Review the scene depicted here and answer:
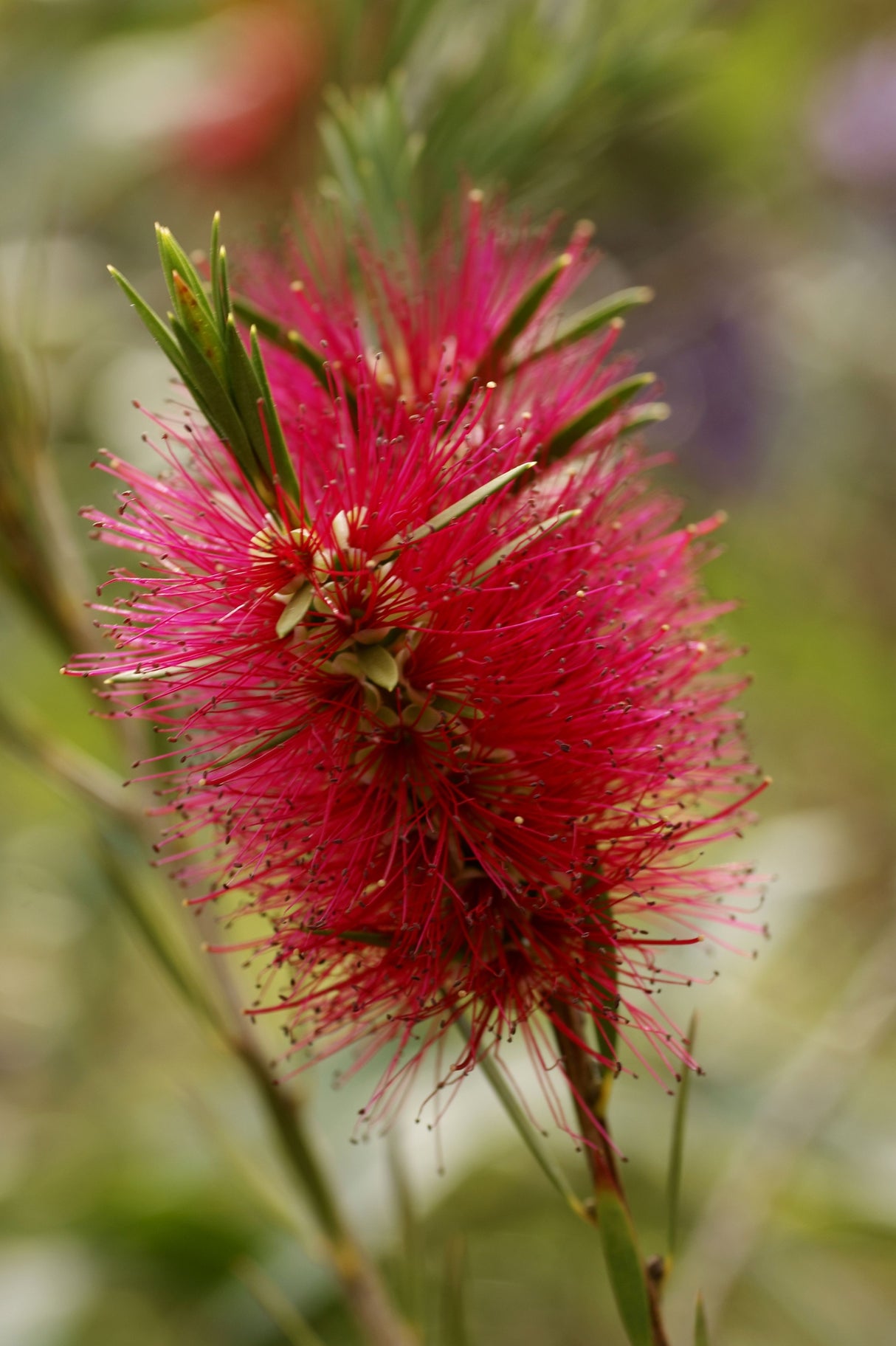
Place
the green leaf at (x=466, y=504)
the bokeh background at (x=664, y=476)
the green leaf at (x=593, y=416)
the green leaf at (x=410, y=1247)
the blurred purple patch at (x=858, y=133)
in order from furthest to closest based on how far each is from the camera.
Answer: the blurred purple patch at (x=858, y=133) → the bokeh background at (x=664, y=476) → the green leaf at (x=410, y=1247) → the green leaf at (x=593, y=416) → the green leaf at (x=466, y=504)

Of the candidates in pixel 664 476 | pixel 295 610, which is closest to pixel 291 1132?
pixel 295 610

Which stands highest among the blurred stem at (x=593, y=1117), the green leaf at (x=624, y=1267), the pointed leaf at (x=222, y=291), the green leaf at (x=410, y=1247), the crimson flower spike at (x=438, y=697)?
the pointed leaf at (x=222, y=291)

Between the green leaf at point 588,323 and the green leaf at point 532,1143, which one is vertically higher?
the green leaf at point 588,323

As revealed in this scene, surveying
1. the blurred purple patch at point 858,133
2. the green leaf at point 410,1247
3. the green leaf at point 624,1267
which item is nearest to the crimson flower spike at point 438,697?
the green leaf at point 624,1267

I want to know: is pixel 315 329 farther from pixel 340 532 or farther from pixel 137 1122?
pixel 137 1122

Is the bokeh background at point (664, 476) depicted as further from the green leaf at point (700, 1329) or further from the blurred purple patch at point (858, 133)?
the green leaf at point (700, 1329)

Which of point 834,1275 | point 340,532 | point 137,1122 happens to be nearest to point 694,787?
point 340,532

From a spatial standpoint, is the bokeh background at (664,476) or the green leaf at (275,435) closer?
the green leaf at (275,435)

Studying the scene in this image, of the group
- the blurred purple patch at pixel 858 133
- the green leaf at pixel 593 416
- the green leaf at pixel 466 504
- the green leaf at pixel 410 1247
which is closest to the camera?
the green leaf at pixel 466 504
